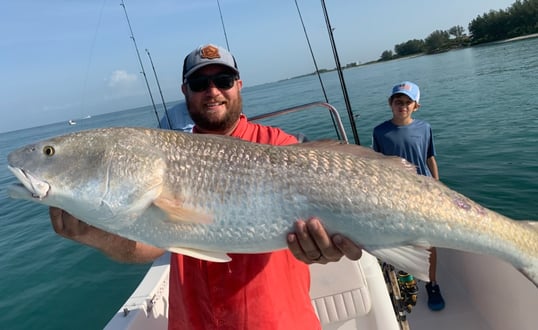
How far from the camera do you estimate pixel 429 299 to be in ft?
15.7

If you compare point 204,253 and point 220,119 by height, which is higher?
point 220,119

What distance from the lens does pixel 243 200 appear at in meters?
2.05

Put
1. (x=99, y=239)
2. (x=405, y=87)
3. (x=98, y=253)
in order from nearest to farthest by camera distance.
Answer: (x=99, y=239), (x=405, y=87), (x=98, y=253)

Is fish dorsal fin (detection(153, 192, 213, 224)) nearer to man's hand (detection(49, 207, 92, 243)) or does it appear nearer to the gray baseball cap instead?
man's hand (detection(49, 207, 92, 243))

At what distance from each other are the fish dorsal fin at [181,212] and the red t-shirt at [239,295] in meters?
0.41

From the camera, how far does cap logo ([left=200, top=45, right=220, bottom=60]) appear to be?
2.90 meters

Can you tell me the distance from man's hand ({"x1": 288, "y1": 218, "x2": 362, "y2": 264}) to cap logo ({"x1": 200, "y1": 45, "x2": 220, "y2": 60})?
1571 mm

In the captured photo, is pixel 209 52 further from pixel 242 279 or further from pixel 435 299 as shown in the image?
pixel 435 299

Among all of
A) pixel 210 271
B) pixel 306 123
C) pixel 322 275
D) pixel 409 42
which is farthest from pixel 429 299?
pixel 409 42

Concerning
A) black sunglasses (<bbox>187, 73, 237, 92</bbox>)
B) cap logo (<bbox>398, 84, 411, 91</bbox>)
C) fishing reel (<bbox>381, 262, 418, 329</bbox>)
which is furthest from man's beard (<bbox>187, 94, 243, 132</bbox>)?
cap logo (<bbox>398, 84, 411, 91</bbox>)

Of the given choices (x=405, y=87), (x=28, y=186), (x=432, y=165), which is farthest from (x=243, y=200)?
(x=432, y=165)

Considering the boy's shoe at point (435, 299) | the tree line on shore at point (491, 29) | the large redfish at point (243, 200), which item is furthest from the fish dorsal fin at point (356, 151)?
the tree line on shore at point (491, 29)

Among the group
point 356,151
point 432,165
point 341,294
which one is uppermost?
point 356,151

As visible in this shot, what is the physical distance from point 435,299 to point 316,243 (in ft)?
11.5
